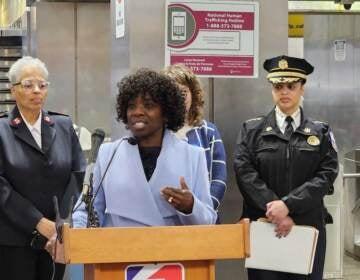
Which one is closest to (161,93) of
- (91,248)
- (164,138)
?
(164,138)

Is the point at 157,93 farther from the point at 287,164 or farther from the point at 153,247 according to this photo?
the point at 287,164

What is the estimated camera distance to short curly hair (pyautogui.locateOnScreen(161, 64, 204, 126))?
355cm

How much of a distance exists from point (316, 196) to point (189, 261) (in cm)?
160

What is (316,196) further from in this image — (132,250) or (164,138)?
(132,250)

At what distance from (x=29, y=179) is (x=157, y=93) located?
1290mm

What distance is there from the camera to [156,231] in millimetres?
2209

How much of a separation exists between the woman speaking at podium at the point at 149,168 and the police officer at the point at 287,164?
3.84 feet

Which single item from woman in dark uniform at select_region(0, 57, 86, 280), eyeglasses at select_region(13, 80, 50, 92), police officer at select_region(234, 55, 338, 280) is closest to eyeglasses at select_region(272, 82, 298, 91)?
police officer at select_region(234, 55, 338, 280)

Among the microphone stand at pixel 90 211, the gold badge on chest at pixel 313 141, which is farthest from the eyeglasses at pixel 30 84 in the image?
the gold badge on chest at pixel 313 141

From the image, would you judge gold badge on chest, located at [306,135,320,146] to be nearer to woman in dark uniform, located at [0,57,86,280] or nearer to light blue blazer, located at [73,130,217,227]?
woman in dark uniform, located at [0,57,86,280]

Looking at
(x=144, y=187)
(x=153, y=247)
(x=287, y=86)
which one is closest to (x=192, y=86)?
(x=287, y=86)

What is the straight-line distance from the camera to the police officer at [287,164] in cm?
370

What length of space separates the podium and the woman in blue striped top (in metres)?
1.30

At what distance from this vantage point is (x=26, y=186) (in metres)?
3.59
